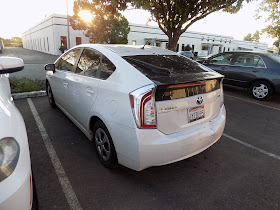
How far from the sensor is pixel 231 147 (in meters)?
3.29

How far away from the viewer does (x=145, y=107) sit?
1.93 metres

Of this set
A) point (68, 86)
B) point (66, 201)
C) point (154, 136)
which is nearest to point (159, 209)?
point (154, 136)

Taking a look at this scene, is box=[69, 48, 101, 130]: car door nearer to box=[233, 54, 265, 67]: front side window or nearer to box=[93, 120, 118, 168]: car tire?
box=[93, 120, 118, 168]: car tire

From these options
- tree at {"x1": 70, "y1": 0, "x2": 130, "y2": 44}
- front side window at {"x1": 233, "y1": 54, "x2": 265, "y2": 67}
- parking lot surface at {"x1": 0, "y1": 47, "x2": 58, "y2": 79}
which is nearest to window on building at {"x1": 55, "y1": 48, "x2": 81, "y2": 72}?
parking lot surface at {"x1": 0, "y1": 47, "x2": 58, "y2": 79}

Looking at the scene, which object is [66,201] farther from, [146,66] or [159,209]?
[146,66]

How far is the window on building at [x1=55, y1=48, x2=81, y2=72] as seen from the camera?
134 inches

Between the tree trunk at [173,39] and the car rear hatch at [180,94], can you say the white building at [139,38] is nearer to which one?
the tree trunk at [173,39]

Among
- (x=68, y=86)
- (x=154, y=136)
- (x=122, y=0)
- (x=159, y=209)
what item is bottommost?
(x=159, y=209)

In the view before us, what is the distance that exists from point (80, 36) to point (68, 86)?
3028 cm

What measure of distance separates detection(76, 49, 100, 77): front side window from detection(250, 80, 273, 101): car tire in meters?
5.80

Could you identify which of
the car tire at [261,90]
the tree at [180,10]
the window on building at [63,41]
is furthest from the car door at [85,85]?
the window on building at [63,41]

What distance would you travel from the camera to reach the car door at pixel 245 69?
6.28m

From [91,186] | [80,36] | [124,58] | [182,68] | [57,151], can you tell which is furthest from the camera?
[80,36]

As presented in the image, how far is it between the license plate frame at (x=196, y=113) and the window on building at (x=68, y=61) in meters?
2.23
